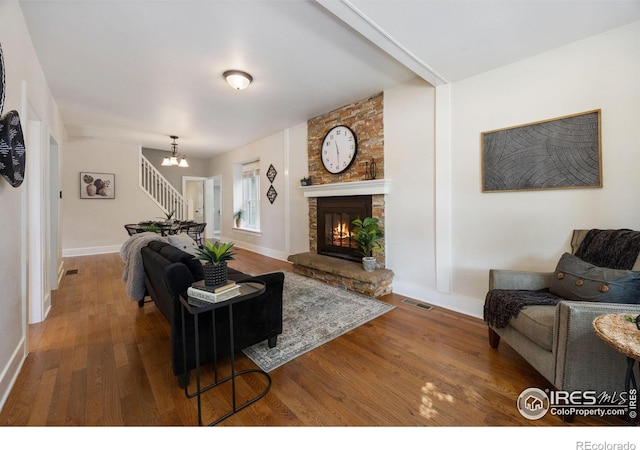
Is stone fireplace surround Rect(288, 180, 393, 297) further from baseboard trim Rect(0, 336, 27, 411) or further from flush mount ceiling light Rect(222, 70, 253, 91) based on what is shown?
baseboard trim Rect(0, 336, 27, 411)

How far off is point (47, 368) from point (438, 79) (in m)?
4.29

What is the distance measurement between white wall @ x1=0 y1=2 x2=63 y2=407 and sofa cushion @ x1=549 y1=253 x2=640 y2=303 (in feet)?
11.9

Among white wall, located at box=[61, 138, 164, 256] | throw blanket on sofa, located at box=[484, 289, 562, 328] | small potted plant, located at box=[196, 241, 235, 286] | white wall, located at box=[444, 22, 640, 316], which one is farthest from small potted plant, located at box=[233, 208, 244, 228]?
throw blanket on sofa, located at box=[484, 289, 562, 328]

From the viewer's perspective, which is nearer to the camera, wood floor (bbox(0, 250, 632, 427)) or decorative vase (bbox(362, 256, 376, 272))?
wood floor (bbox(0, 250, 632, 427))

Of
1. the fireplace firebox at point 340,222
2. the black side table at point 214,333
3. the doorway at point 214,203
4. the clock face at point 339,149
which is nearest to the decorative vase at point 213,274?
the black side table at point 214,333

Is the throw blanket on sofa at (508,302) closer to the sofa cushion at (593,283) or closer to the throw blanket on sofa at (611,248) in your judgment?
the sofa cushion at (593,283)

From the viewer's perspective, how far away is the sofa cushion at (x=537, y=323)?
1.59 m

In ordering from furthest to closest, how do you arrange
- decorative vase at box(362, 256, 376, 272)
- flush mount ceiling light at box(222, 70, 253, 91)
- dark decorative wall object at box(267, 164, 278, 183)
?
dark decorative wall object at box(267, 164, 278, 183)
decorative vase at box(362, 256, 376, 272)
flush mount ceiling light at box(222, 70, 253, 91)

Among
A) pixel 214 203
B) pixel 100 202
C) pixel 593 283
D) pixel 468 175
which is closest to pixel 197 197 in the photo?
pixel 214 203

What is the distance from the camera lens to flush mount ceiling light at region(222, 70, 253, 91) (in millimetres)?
2996

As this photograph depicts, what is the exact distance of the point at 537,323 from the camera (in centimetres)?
166

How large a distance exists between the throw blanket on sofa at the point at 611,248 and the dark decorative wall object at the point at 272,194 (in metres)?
4.78

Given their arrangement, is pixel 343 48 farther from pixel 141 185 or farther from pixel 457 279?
pixel 141 185
